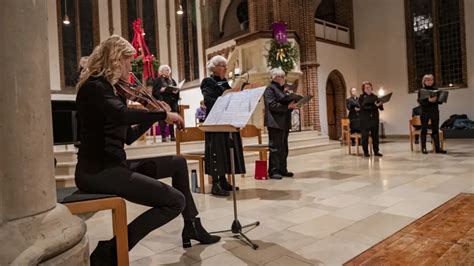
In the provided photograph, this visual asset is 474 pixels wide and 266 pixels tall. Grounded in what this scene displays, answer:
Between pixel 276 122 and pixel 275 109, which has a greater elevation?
pixel 275 109

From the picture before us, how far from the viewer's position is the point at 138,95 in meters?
1.99

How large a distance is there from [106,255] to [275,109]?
3468 millimetres

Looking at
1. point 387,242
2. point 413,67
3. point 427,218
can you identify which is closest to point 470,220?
point 427,218

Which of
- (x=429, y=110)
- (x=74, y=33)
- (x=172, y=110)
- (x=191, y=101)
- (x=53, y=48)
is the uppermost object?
(x=74, y=33)

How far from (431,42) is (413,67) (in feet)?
3.31

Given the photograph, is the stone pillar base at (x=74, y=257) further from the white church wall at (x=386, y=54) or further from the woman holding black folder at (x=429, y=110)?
the white church wall at (x=386, y=54)

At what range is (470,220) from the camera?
254 cm

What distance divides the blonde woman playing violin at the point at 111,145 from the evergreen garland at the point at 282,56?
8.01 m

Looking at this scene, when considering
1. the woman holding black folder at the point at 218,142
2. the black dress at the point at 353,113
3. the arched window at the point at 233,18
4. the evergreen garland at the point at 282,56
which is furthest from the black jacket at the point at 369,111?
the arched window at the point at 233,18

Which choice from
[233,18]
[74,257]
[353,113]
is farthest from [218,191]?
[233,18]

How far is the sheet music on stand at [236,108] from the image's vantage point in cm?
223

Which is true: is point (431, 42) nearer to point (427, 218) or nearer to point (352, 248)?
point (427, 218)

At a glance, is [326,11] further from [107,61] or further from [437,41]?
[107,61]

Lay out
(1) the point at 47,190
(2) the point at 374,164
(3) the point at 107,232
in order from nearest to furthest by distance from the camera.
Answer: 1. (1) the point at 47,190
2. (3) the point at 107,232
3. (2) the point at 374,164
